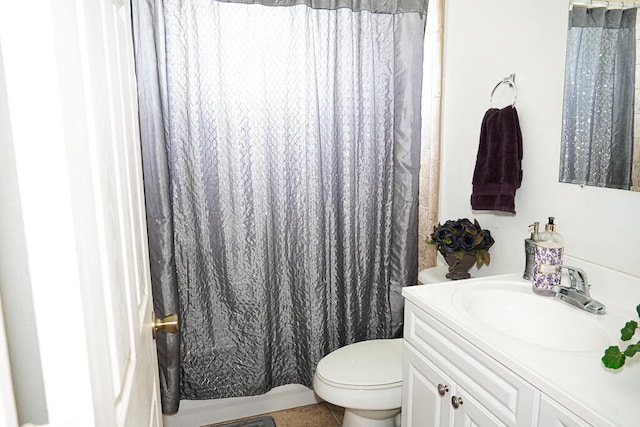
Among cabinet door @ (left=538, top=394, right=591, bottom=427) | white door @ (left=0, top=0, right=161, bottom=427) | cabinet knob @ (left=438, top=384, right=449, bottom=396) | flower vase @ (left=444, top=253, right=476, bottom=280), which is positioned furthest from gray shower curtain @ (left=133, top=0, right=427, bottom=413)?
white door @ (left=0, top=0, right=161, bottom=427)

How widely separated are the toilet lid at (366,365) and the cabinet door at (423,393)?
19 centimetres

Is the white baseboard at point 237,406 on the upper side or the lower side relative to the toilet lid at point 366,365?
lower

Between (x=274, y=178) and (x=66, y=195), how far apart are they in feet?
5.68

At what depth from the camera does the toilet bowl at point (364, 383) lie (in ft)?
5.84

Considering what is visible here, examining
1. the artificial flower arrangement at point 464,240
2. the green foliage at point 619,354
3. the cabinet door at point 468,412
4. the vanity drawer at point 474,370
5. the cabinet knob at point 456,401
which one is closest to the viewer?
the green foliage at point 619,354

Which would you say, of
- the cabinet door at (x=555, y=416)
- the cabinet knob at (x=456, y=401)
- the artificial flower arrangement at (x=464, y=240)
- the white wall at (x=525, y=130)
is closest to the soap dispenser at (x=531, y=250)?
the white wall at (x=525, y=130)

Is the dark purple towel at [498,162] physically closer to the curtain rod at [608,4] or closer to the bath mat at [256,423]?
the curtain rod at [608,4]

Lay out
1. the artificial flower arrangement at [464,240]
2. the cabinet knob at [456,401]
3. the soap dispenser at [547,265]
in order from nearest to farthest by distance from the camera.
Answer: the cabinet knob at [456,401] < the soap dispenser at [547,265] < the artificial flower arrangement at [464,240]

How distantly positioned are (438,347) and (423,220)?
1063mm

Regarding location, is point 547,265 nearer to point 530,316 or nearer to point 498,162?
point 530,316

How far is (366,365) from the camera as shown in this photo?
1.92 m

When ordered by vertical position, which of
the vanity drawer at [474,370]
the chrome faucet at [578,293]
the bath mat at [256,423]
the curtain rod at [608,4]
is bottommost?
the bath mat at [256,423]

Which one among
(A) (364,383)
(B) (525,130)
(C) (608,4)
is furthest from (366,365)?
(C) (608,4)

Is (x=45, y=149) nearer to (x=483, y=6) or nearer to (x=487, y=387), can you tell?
(x=487, y=387)
